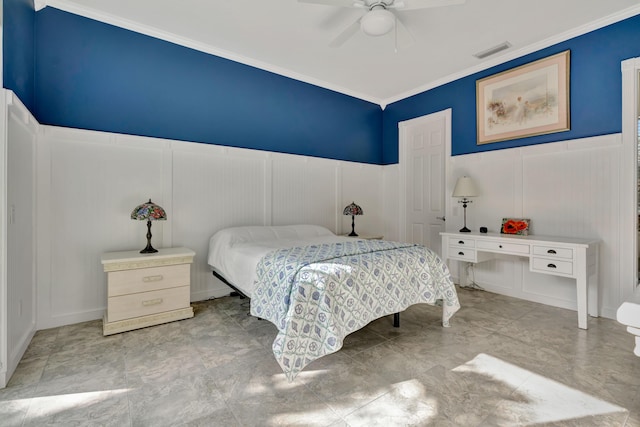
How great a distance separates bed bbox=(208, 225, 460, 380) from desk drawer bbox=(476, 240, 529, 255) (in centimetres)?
101

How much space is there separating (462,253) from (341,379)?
235 cm

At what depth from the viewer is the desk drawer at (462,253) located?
11.2 feet

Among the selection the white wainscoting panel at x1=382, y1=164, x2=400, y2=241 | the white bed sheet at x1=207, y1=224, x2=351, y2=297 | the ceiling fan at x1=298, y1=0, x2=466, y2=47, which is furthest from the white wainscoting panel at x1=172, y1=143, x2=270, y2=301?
the white wainscoting panel at x1=382, y1=164, x2=400, y2=241

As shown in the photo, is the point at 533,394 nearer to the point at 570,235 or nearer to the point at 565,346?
the point at 565,346

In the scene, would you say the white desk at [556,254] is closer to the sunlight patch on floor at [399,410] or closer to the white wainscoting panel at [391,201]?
the white wainscoting panel at [391,201]

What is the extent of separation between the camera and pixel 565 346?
2.29 metres

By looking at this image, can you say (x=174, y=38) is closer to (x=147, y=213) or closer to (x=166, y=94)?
(x=166, y=94)

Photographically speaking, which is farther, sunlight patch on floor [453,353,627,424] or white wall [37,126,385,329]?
white wall [37,126,385,329]

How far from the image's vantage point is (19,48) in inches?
89.0

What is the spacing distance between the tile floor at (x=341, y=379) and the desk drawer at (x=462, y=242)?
0.98m

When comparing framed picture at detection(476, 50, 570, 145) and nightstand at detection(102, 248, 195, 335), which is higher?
framed picture at detection(476, 50, 570, 145)

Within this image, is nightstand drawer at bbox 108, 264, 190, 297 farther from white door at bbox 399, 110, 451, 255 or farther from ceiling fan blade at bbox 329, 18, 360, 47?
white door at bbox 399, 110, 451, 255

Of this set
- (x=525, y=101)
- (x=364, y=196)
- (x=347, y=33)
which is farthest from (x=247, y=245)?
(x=525, y=101)

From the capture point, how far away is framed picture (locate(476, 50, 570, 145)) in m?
3.24
